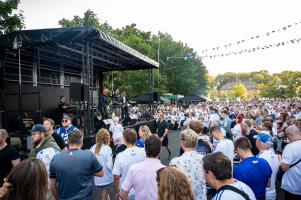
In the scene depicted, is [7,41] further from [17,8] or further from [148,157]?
[148,157]

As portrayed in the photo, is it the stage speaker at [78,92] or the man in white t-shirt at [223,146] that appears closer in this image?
the man in white t-shirt at [223,146]

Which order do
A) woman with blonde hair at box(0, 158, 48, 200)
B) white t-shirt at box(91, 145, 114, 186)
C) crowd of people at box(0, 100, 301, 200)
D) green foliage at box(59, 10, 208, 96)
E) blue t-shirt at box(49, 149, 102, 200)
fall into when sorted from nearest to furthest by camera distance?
woman with blonde hair at box(0, 158, 48, 200) < crowd of people at box(0, 100, 301, 200) < blue t-shirt at box(49, 149, 102, 200) < white t-shirt at box(91, 145, 114, 186) < green foliage at box(59, 10, 208, 96)

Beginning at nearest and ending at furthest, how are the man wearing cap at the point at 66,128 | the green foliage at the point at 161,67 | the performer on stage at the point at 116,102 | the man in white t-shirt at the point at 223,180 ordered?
the man in white t-shirt at the point at 223,180, the man wearing cap at the point at 66,128, the performer on stage at the point at 116,102, the green foliage at the point at 161,67

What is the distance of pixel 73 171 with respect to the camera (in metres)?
3.91

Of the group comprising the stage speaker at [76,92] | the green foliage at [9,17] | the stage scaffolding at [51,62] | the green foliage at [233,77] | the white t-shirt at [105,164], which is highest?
the green foliage at [233,77]

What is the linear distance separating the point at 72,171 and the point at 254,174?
239 centimetres

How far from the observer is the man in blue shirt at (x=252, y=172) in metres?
3.77

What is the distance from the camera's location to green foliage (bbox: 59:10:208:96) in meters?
34.9

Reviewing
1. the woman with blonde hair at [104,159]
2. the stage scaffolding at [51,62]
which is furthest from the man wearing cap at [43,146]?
the stage scaffolding at [51,62]

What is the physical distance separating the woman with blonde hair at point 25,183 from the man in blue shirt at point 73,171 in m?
1.65

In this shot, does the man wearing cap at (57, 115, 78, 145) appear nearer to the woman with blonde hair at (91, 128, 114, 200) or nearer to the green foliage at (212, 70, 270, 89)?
the woman with blonde hair at (91, 128, 114, 200)

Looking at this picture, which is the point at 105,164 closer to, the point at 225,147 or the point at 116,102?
the point at 225,147

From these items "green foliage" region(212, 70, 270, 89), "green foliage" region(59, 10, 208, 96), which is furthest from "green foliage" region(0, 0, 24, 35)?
"green foliage" region(212, 70, 270, 89)

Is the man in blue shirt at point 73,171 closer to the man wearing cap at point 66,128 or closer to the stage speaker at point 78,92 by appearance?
the man wearing cap at point 66,128
